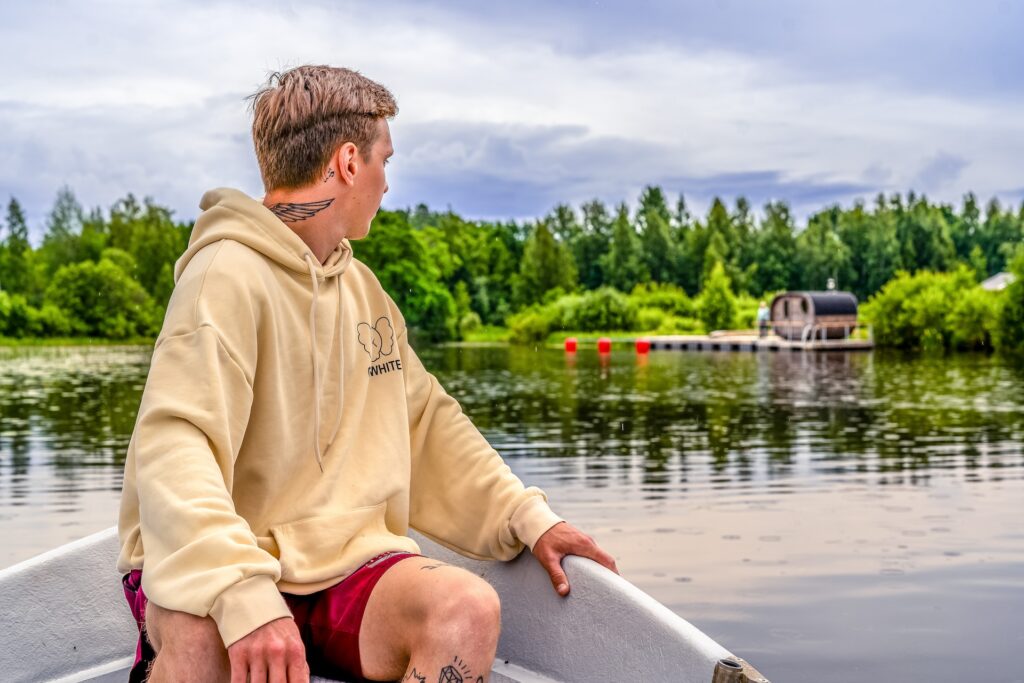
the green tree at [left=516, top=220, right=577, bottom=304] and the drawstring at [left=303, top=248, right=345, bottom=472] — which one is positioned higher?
the green tree at [left=516, top=220, right=577, bottom=304]

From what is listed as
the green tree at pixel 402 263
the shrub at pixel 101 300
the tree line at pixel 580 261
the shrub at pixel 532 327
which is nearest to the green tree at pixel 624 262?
the tree line at pixel 580 261

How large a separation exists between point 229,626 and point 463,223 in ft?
271

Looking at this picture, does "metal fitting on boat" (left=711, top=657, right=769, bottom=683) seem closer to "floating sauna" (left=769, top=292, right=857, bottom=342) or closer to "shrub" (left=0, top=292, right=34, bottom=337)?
"floating sauna" (left=769, top=292, right=857, bottom=342)

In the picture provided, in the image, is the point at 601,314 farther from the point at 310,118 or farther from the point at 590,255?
the point at 310,118

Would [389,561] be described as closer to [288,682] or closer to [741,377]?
[288,682]

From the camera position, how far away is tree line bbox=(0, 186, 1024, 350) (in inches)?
2549

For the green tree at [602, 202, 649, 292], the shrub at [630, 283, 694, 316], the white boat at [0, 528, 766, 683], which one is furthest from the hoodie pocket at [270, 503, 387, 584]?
the green tree at [602, 202, 649, 292]

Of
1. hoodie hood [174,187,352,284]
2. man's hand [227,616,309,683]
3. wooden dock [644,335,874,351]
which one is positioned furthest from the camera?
wooden dock [644,335,874,351]

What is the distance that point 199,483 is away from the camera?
182 centimetres

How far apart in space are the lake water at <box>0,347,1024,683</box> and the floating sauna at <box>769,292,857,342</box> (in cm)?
2066

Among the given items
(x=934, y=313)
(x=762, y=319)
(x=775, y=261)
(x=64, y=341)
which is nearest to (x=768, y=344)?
(x=762, y=319)

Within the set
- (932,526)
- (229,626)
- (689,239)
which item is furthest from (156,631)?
(689,239)

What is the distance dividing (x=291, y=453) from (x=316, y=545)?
163 mm

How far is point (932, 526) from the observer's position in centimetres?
951
